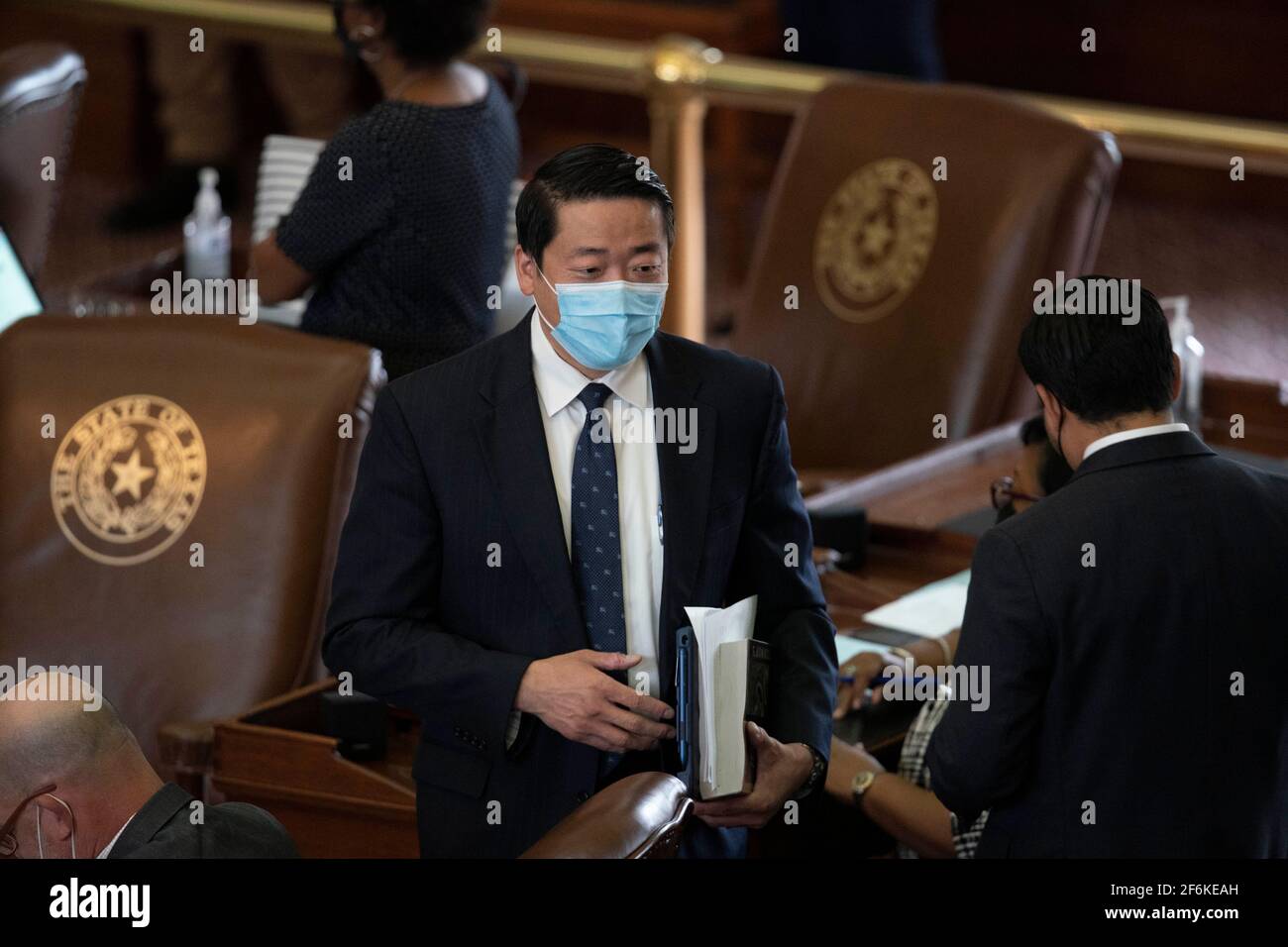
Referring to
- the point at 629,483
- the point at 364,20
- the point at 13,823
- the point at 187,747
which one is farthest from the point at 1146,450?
the point at 364,20

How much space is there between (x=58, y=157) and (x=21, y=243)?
0.24 m

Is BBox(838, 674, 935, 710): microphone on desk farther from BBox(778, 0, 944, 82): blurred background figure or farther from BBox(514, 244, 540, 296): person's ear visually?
BBox(778, 0, 944, 82): blurred background figure

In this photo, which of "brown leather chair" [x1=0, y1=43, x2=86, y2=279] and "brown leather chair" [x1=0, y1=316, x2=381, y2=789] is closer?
"brown leather chair" [x1=0, y1=316, x2=381, y2=789]

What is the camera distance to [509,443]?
7.39ft

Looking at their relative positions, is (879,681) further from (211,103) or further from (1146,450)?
(211,103)

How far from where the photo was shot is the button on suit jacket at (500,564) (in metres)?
2.24

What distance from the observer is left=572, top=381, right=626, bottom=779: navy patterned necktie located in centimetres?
227

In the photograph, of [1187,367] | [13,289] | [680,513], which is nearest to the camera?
[680,513]

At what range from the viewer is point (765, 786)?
7.34 feet

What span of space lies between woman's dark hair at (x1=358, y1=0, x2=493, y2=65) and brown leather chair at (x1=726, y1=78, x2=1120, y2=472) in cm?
126

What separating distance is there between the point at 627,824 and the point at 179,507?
4.42 ft

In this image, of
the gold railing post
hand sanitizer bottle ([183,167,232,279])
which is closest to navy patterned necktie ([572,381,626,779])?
hand sanitizer bottle ([183,167,232,279])
